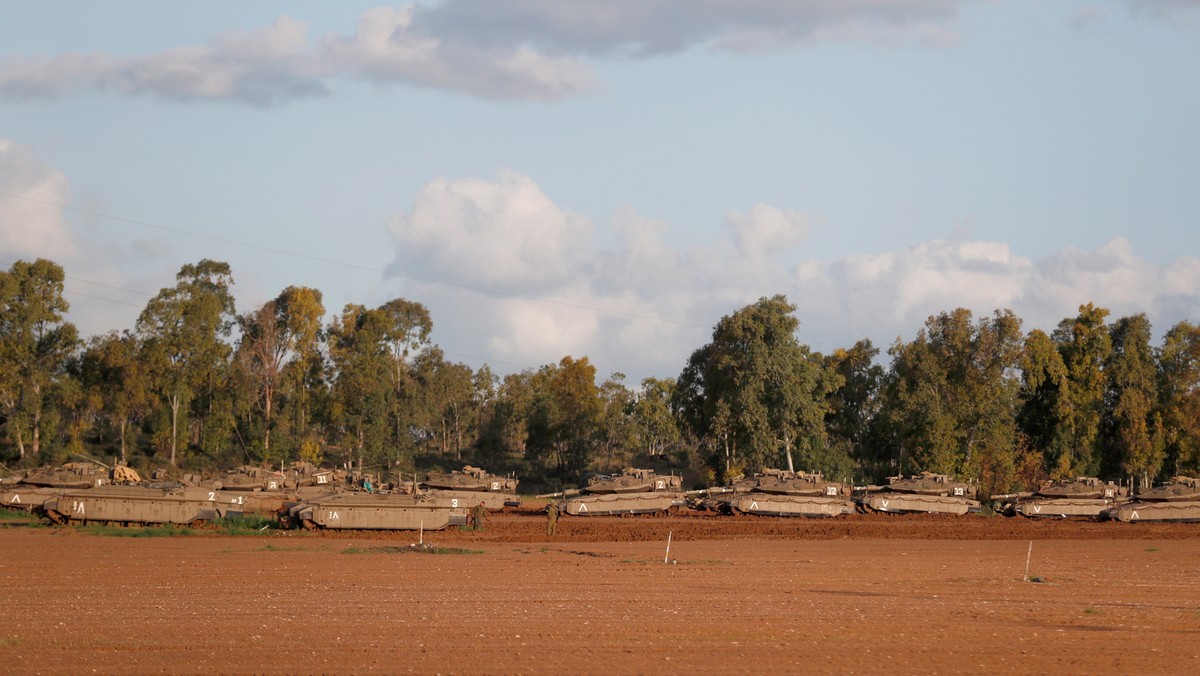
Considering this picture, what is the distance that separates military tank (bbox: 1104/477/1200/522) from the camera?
153 feet

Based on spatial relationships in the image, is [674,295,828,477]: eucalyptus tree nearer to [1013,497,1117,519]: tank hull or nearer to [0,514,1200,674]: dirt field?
[1013,497,1117,519]: tank hull

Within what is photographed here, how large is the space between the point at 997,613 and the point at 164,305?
206ft

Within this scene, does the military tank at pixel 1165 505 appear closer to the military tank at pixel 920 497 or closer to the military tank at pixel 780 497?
the military tank at pixel 920 497

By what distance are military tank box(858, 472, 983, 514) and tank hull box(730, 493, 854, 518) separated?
3480mm

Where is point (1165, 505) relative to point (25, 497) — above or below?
above

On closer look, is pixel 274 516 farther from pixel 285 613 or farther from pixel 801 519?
pixel 285 613

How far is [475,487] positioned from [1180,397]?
4140 cm

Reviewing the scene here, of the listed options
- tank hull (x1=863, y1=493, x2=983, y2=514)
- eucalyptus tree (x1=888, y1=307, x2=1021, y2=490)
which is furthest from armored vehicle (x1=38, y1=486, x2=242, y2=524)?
eucalyptus tree (x1=888, y1=307, x2=1021, y2=490)

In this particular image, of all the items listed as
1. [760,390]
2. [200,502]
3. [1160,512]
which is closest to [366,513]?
[200,502]

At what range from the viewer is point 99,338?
7619 cm

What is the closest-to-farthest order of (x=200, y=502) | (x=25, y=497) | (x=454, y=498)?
(x=200, y=502)
(x=454, y=498)
(x=25, y=497)

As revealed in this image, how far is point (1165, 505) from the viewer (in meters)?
46.8

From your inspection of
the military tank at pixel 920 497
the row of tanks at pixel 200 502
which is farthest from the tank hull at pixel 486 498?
the military tank at pixel 920 497

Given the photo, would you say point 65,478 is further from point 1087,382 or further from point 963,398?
point 1087,382
